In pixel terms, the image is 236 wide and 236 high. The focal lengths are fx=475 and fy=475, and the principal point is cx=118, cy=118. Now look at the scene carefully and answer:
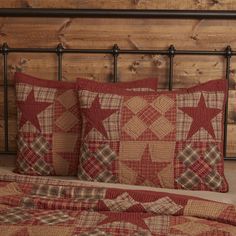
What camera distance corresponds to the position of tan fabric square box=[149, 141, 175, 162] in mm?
1799

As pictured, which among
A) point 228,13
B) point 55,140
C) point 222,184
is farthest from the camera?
point 228,13

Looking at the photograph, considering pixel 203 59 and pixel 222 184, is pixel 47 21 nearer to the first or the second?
pixel 203 59

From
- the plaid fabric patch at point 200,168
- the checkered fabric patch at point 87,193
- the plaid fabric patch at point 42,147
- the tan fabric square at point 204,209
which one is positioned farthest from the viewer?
the plaid fabric patch at point 42,147

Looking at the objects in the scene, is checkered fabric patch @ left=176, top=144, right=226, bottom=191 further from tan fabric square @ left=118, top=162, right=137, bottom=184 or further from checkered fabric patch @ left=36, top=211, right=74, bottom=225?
checkered fabric patch @ left=36, top=211, right=74, bottom=225

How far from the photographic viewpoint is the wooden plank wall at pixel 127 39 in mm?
2264

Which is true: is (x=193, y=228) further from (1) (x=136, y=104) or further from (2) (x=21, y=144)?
(2) (x=21, y=144)

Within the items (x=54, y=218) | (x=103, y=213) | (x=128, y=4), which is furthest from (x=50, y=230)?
(x=128, y=4)

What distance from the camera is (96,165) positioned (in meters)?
1.85

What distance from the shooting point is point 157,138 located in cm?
181

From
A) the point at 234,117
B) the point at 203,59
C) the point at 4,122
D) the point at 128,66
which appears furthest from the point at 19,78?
the point at 234,117

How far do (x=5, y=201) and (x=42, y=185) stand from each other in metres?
0.15

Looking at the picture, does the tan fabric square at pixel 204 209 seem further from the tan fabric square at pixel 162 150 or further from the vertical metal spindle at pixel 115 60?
the vertical metal spindle at pixel 115 60

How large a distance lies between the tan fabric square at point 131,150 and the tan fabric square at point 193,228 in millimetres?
485

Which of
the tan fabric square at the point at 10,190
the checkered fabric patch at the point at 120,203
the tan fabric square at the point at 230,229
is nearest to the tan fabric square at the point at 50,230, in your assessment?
the checkered fabric patch at the point at 120,203
